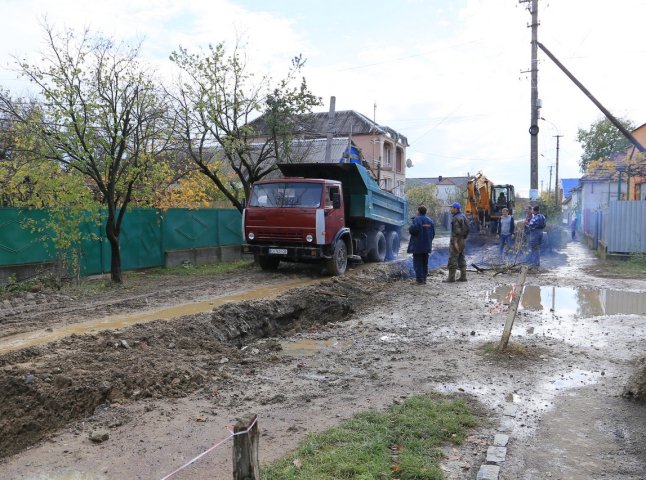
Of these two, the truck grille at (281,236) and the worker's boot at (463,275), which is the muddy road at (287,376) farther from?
the worker's boot at (463,275)

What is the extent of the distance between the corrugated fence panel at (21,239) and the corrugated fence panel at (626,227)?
16109mm

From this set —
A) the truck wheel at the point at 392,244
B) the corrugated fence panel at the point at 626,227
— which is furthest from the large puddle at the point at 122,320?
the corrugated fence panel at the point at 626,227

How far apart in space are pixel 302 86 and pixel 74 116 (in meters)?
6.71

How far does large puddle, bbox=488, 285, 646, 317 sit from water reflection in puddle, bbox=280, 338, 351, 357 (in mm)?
3280

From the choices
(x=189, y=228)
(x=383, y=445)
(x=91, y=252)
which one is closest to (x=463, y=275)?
(x=189, y=228)

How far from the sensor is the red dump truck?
39.7ft

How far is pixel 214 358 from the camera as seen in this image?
6.27m

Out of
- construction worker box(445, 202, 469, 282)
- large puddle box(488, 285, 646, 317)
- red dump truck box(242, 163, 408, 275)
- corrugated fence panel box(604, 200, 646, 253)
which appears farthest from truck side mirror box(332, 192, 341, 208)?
corrugated fence panel box(604, 200, 646, 253)

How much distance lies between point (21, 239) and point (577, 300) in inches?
459

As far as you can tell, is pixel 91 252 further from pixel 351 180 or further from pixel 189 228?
pixel 351 180

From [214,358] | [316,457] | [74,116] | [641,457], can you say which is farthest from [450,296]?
[74,116]

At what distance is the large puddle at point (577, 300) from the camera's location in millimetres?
9250

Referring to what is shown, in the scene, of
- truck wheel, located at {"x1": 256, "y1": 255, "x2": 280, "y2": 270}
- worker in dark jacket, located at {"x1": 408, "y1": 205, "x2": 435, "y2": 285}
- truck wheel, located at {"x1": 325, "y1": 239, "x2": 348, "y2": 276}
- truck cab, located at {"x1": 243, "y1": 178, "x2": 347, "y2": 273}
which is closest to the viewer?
worker in dark jacket, located at {"x1": 408, "y1": 205, "x2": 435, "y2": 285}

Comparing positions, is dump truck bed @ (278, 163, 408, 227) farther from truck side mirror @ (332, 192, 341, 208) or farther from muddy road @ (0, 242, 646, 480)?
muddy road @ (0, 242, 646, 480)
